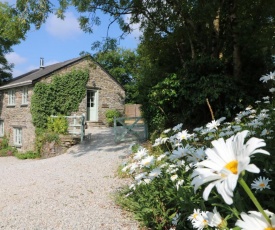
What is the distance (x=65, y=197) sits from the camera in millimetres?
4941

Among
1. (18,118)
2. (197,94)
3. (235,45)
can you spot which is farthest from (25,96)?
(235,45)

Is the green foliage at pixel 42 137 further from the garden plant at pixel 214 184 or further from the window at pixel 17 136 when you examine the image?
the garden plant at pixel 214 184

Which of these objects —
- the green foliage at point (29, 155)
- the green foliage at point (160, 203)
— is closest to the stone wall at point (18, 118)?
the green foliage at point (29, 155)

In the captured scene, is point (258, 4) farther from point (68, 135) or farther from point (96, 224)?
point (68, 135)

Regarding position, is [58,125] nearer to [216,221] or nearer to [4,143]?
[4,143]

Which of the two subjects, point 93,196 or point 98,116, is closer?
point 93,196

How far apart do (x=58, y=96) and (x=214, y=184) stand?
53.7 ft

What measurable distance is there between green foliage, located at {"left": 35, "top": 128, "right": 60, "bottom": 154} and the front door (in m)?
4.04

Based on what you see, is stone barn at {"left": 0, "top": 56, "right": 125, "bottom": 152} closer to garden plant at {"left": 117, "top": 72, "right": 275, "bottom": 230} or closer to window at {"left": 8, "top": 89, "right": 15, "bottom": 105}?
window at {"left": 8, "top": 89, "right": 15, "bottom": 105}

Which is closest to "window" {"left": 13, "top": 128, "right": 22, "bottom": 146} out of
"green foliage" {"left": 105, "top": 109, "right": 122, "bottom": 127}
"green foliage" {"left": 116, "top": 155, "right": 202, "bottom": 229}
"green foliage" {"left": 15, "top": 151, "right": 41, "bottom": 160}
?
"green foliage" {"left": 15, "top": 151, "right": 41, "bottom": 160}

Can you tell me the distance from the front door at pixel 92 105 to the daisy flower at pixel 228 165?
58.8ft

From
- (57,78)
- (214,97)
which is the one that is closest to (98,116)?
(57,78)

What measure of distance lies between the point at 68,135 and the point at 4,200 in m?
8.09

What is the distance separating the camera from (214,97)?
26.7 ft
